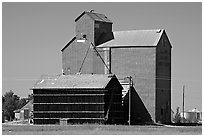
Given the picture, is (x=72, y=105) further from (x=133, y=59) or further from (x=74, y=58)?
(x=74, y=58)

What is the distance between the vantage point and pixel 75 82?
217ft

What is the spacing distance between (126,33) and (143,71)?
19.3 feet

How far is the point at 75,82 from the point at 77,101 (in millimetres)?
2689

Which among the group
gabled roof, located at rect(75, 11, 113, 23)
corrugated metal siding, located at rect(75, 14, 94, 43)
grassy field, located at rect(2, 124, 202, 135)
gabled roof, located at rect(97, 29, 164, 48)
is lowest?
grassy field, located at rect(2, 124, 202, 135)

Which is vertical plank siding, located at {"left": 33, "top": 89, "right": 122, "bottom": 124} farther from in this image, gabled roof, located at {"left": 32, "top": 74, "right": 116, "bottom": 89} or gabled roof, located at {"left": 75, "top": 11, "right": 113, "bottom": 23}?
gabled roof, located at {"left": 75, "top": 11, "right": 113, "bottom": 23}

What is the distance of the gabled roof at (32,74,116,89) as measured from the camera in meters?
65.1

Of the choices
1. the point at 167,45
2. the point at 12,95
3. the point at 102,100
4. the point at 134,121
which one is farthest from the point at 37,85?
the point at 12,95

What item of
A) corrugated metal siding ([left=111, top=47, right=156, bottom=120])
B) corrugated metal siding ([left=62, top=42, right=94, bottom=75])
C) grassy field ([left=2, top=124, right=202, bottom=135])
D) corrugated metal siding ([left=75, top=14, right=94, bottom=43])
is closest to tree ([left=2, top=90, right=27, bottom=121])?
corrugated metal siding ([left=62, top=42, right=94, bottom=75])

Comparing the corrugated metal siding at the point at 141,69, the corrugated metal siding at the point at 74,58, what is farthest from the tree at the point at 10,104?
the corrugated metal siding at the point at 141,69

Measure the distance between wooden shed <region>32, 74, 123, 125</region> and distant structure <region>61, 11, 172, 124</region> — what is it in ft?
14.4

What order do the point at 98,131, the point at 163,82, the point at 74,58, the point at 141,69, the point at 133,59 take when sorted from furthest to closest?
the point at 74,58 → the point at 163,82 → the point at 133,59 → the point at 141,69 → the point at 98,131

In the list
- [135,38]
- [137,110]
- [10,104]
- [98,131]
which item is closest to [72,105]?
[137,110]

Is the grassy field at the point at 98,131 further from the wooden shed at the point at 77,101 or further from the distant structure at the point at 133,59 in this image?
the distant structure at the point at 133,59

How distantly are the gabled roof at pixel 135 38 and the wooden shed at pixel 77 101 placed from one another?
20.3 feet
